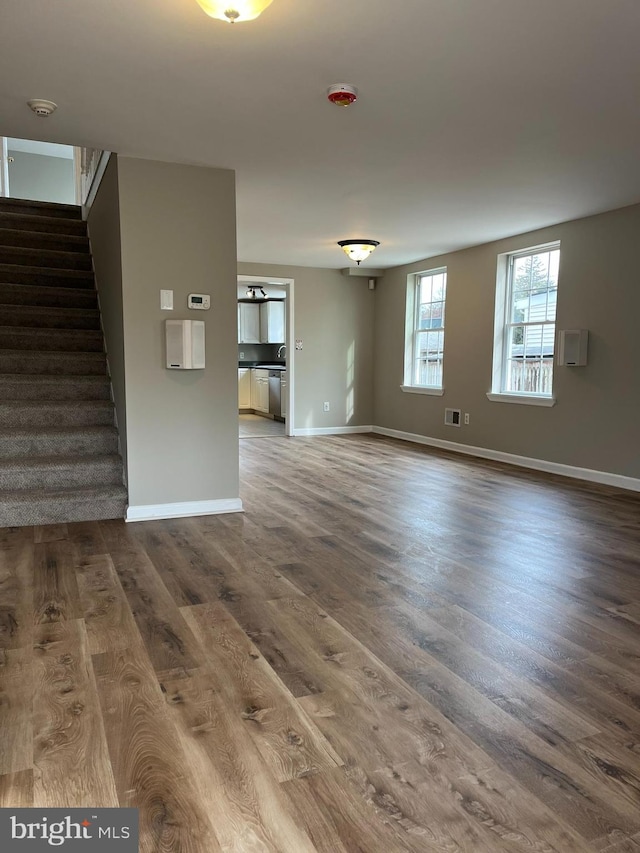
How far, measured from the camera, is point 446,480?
18.2 feet

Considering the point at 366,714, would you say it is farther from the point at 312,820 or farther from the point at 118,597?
the point at 118,597

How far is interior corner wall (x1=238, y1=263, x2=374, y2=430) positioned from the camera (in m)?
8.48

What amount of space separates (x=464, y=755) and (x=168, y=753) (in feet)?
2.69

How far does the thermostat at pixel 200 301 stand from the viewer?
406cm

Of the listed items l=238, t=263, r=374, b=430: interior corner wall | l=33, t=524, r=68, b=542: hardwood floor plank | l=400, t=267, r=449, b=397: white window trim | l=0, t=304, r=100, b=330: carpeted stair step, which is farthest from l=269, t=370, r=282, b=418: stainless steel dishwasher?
l=33, t=524, r=68, b=542: hardwood floor plank

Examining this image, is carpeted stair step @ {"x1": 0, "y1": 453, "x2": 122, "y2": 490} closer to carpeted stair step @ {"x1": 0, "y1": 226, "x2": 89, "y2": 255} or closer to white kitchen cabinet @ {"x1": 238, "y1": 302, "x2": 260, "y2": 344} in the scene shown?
carpeted stair step @ {"x1": 0, "y1": 226, "x2": 89, "y2": 255}

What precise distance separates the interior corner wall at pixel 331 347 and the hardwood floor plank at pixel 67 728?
21.1 feet

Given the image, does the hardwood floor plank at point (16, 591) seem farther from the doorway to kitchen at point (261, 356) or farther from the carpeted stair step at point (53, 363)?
the doorway to kitchen at point (261, 356)

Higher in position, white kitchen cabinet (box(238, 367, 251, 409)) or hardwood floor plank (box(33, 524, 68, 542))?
white kitchen cabinet (box(238, 367, 251, 409))

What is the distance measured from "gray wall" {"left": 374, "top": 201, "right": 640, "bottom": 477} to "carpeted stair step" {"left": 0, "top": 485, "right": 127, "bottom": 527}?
407cm

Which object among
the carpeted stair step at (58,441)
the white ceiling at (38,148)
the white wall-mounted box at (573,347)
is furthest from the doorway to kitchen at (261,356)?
the carpeted stair step at (58,441)

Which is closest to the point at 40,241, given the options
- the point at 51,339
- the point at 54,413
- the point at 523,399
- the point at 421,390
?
the point at 51,339

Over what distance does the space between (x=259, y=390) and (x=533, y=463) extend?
6344 millimetres

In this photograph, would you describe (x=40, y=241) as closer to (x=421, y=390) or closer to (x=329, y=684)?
(x=421, y=390)
